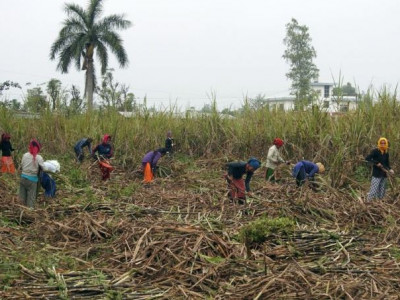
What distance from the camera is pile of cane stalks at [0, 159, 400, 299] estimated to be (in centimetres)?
448

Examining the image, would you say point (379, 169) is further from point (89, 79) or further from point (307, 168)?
point (89, 79)

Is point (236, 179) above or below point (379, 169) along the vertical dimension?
below

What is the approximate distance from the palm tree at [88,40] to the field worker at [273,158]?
17874mm

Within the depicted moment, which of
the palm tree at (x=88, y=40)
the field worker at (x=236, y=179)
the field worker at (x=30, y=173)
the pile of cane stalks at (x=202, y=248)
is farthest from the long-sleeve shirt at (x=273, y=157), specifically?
the palm tree at (x=88, y=40)

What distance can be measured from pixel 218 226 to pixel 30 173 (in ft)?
10.4

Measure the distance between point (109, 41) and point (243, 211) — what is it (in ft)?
71.9

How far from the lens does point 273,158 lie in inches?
418

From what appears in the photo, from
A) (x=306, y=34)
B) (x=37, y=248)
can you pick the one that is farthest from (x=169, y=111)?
(x=306, y=34)

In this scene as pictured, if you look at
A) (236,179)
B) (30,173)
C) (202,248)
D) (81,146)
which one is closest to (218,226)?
(202,248)

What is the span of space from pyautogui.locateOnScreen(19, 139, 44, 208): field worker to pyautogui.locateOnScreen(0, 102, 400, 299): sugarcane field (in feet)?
0.30

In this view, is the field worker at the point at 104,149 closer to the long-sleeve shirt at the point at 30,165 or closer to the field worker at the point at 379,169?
the long-sleeve shirt at the point at 30,165

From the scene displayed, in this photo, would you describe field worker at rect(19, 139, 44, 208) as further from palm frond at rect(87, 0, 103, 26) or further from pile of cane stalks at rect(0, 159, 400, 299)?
palm frond at rect(87, 0, 103, 26)

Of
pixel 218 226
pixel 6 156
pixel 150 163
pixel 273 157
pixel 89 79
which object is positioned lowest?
pixel 218 226

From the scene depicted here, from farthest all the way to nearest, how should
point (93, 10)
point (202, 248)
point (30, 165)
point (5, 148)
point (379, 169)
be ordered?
1. point (93, 10)
2. point (5, 148)
3. point (379, 169)
4. point (30, 165)
5. point (202, 248)
